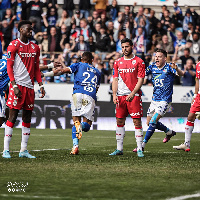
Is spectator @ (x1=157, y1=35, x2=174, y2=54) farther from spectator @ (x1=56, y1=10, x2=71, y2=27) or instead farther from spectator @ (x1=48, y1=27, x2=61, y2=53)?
spectator @ (x1=56, y1=10, x2=71, y2=27)

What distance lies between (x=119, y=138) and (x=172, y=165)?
6.97 feet

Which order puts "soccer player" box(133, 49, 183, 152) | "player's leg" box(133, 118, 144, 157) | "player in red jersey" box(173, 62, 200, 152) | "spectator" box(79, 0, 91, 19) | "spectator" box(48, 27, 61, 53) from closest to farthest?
"player's leg" box(133, 118, 144, 157), "player in red jersey" box(173, 62, 200, 152), "soccer player" box(133, 49, 183, 152), "spectator" box(48, 27, 61, 53), "spectator" box(79, 0, 91, 19)

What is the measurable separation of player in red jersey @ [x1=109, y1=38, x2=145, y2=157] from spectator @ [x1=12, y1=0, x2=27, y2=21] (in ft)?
49.5

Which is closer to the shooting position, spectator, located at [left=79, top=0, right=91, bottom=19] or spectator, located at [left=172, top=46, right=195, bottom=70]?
spectator, located at [left=172, top=46, right=195, bottom=70]

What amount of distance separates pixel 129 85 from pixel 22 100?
2197mm

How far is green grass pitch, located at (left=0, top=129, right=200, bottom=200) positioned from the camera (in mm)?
6594

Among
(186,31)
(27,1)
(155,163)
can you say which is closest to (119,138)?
(155,163)

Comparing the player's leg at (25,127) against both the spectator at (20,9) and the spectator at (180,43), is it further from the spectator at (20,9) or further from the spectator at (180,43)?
the spectator at (20,9)

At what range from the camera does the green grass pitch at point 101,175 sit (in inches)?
260

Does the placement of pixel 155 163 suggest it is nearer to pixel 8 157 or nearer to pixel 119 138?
pixel 119 138

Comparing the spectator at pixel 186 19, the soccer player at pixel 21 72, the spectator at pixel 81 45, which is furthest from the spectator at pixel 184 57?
the soccer player at pixel 21 72

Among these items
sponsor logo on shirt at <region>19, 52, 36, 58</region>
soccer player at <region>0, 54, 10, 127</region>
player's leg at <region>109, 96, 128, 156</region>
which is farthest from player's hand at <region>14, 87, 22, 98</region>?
player's leg at <region>109, 96, 128, 156</region>

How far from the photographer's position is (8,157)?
33.5 ft

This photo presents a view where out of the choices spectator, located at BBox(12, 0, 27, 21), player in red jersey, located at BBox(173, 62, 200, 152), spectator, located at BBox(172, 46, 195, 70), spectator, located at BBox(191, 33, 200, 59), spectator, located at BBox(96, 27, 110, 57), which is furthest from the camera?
spectator, located at BBox(12, 0, 27, 21)
